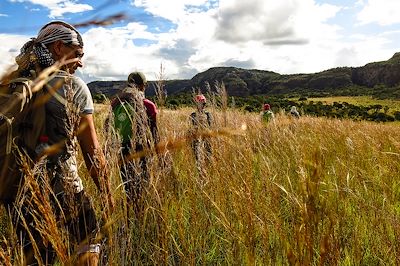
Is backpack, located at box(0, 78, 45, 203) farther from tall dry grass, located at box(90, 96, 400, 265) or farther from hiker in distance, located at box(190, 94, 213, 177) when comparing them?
hiker in distance, located at box(190, 94, 213, 177)

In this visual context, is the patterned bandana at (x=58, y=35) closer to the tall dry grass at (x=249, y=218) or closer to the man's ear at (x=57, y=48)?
the man's ear at (x=57, y=48)

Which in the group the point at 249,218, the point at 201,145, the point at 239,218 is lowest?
the point at 239,218

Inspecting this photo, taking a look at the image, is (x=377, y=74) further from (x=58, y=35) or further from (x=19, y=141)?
(x=19, y=141)

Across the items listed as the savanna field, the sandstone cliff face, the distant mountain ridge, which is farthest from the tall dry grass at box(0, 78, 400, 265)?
the sandstone cliff face

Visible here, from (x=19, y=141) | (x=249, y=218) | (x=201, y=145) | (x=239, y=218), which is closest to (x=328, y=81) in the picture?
(x=201, y=145)

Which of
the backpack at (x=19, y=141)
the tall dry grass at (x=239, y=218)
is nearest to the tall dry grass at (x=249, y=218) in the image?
the tall dry grass at (x=239, y=218)

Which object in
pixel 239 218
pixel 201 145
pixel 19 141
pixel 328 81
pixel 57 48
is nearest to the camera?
pixel 19 141

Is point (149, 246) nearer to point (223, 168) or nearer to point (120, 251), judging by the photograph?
point (120, 251)

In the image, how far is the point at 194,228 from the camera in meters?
2.40

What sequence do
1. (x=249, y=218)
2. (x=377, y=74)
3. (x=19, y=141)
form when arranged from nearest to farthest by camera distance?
(x=249, y=218)
(x=19, y=141)
(x=377, y=74)

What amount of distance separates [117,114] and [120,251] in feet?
8.15

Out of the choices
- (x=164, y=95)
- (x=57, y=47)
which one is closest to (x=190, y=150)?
(x=164, y=95)

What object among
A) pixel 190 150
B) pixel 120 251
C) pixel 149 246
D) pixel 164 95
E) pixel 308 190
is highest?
pixel 164 95

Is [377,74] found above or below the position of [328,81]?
above
